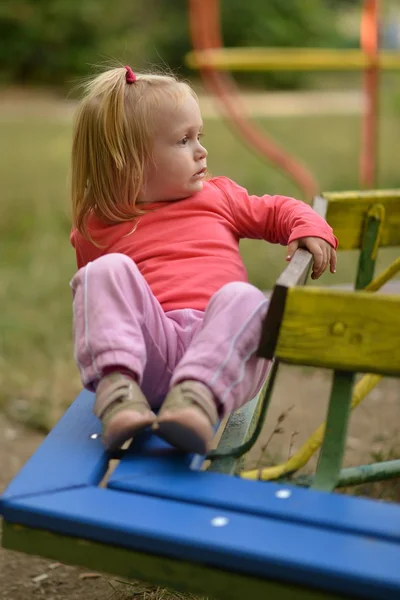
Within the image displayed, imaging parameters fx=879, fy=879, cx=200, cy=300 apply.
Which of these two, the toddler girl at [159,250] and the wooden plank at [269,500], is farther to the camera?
the toddler girl at [159,250]

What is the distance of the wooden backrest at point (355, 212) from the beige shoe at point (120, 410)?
0.84m

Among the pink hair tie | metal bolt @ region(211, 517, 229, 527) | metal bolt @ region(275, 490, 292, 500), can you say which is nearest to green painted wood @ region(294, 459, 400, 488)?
metal bolt @ region(275, 490, 292, 500)

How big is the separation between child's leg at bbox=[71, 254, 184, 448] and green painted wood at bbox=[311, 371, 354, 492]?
30 cm

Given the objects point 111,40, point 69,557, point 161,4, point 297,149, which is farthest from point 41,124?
point 69,557

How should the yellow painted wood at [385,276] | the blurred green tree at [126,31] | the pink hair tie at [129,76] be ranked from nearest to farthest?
the pink hair tie at [129,76] → the yellow painted wood at [385,276] → the blurred green tree at [126,31]

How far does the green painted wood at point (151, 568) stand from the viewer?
125 cm

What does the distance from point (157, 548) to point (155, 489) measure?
12 cm

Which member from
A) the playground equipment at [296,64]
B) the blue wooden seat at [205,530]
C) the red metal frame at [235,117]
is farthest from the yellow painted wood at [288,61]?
the blue wooden seat at [205,530]

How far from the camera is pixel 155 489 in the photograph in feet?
4.55

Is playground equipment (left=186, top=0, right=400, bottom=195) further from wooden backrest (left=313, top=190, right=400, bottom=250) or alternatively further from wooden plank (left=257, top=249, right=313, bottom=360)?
wooden plank (left=257, top=249, right=313, bottom=360)

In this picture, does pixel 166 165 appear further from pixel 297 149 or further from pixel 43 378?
pixel 297 149

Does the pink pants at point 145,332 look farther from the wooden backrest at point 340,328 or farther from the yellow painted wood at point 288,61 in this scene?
the yellow painted wood at point 288,61

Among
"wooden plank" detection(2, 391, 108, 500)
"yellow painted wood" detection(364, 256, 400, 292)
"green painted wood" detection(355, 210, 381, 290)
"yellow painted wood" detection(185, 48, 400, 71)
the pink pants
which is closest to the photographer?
"wooden plank" detection(2, 391, 108, 500)

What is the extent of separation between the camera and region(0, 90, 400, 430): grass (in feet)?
10.8
